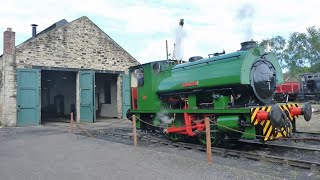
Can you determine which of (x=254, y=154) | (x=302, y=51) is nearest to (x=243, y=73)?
(x=254, y=154)

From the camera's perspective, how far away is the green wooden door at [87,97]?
21.4 m

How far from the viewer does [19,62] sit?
19.2 metres

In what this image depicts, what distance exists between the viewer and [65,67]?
2094 centimetres

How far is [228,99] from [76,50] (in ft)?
46.3

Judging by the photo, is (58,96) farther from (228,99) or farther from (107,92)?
(228,99)

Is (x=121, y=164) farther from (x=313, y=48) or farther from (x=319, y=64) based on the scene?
(x=313, y=48)

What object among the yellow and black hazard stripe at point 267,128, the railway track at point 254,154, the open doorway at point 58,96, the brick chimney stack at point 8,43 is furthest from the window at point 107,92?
the yellow and black hazard stripe at point 267,128

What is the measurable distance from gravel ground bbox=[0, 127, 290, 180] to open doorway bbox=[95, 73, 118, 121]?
1405cm

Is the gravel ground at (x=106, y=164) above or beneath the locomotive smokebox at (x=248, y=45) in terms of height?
beneath

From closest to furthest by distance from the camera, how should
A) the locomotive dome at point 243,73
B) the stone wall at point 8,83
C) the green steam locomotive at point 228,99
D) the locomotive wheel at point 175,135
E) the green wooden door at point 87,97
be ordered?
the green steam locomotive at point 228,99, the locomotive dome at point 243,73, the locomotive wheel at point 175,135, the stone wall at point 8,83, the green wooden door at point 87,97

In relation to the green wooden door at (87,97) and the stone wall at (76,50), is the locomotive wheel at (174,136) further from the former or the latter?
the stone wall at (76,50)

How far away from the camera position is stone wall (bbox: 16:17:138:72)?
19.8 metres

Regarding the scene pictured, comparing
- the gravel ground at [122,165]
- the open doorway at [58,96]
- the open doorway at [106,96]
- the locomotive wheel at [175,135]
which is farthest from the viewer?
the open doorway at [58,96]

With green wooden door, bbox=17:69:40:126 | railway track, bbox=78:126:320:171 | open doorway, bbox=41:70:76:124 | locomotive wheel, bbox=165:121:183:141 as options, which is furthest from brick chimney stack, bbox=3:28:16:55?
locomotive wheel, bbox=165:121:183:141
